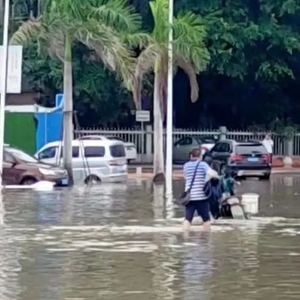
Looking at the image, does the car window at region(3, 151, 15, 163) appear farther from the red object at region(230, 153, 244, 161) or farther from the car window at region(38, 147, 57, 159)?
the red object at region(230, 153, 244, 161)

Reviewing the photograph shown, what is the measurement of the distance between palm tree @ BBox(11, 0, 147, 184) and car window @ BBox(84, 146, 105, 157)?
4.42ft

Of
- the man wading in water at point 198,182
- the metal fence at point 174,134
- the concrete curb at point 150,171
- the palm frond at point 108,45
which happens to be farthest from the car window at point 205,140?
the man wading in water at point 198,182

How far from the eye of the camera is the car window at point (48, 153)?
39500mm

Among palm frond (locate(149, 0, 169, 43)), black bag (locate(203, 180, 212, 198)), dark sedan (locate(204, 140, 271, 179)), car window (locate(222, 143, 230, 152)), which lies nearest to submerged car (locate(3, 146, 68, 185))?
palm frond (locate(149, 0, 169, 43))

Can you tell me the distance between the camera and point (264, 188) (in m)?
35.4

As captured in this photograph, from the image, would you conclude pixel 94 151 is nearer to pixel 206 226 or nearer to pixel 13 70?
pixel 13 70

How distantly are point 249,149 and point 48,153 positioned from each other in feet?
27.8

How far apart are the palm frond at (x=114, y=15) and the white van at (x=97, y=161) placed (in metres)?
4.05

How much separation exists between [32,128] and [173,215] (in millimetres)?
21041

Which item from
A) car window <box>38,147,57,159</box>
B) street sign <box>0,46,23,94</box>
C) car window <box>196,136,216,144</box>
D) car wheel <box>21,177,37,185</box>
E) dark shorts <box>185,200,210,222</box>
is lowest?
car wheel <box>21,177,37,185</box>

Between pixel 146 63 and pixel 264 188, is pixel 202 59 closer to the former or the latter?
pixel 146 63

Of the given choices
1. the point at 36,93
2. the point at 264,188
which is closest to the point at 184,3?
the point at 36,93

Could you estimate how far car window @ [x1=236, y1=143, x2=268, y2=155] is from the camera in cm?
4362

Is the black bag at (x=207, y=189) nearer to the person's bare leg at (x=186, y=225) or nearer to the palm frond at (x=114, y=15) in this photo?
the person's bare leg at (x=186, y=225)
